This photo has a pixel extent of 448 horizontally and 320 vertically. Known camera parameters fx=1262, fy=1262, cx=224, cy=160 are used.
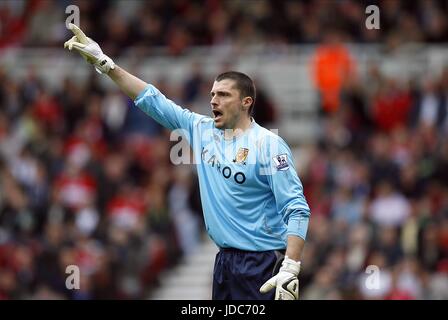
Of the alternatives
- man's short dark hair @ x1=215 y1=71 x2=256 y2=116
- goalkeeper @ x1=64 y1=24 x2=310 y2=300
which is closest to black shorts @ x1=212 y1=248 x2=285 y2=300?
goalkeeper @ x1=64 y1=24 x2=310 y2=300

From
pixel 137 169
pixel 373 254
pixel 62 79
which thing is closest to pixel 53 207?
pixel 137 169

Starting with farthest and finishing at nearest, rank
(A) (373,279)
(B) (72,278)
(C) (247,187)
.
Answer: (B) (72,278)
(A) (373,279)
(C) (247,187)

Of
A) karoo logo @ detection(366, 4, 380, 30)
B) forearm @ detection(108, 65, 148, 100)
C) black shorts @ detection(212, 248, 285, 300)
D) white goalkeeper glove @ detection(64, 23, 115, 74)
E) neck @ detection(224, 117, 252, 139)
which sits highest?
karoo logo @ detection(366, 4, 380, 30)

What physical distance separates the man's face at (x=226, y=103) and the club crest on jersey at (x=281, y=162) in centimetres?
55

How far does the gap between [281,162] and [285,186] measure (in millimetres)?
193

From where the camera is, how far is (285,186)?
31.9 ft

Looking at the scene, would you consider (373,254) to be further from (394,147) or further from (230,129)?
(230,129)

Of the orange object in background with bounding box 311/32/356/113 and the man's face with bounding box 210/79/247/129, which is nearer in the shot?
the man's face with bounding box 210/79/247/129

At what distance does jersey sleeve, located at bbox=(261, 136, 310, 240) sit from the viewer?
959cm

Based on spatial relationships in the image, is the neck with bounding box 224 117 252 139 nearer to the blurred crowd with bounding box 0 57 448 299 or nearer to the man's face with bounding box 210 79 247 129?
the man's face with bounding box 210 79 247 129

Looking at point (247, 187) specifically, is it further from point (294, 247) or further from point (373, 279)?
point (373, 279)

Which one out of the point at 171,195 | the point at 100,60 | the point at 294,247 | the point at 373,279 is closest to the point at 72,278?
the point at 171,195

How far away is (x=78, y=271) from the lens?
701 inches

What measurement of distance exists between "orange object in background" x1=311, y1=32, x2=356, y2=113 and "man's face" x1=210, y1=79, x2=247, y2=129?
10743mm
